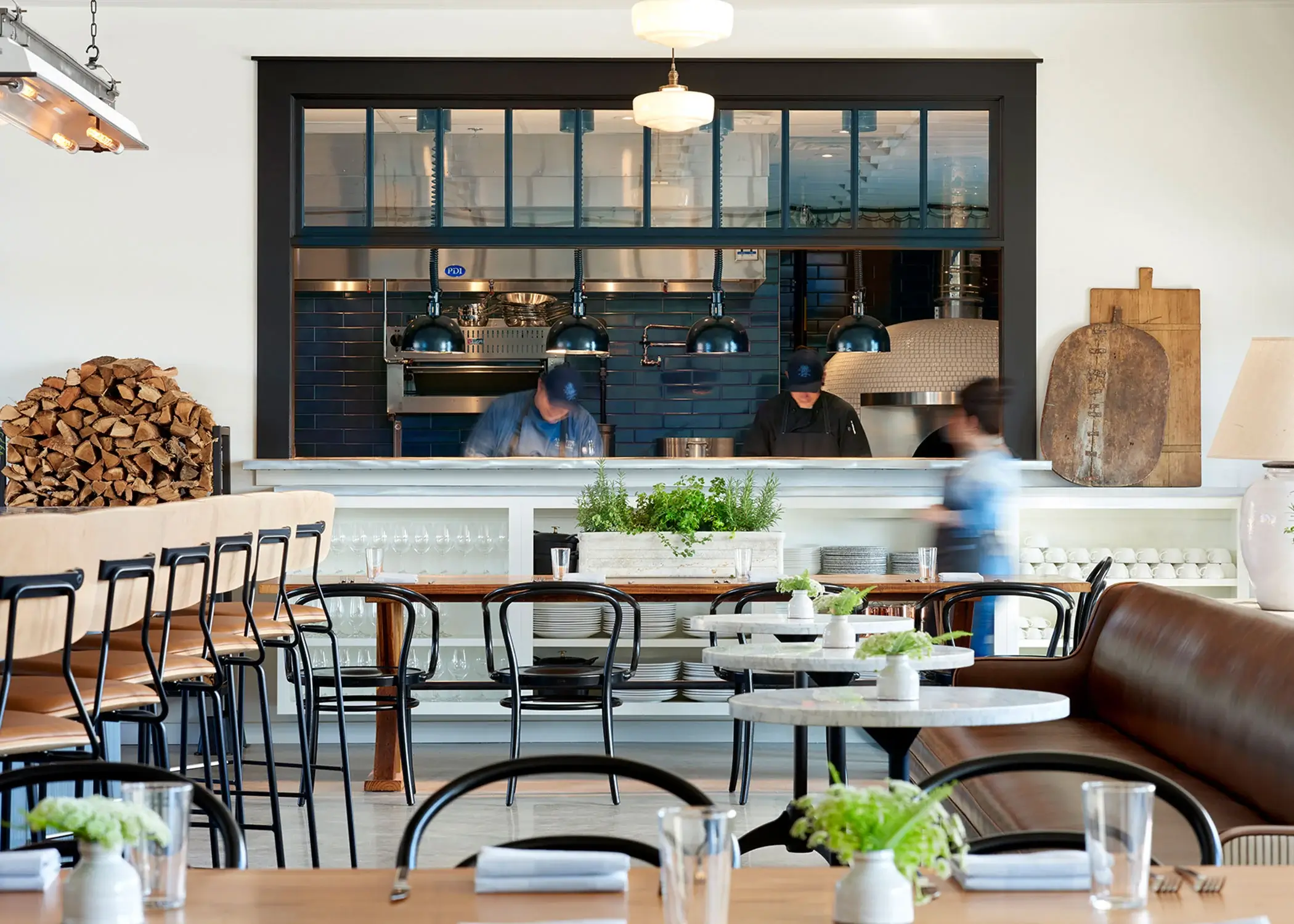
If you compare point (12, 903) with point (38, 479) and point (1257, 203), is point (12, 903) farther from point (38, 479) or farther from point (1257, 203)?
point (1257, 203)

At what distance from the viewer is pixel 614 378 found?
33.3 ft

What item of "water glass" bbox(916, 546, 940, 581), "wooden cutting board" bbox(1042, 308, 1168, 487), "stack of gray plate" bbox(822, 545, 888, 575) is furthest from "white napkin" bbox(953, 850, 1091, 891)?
"wooden cutting board" bbox(1042, 308, 1168, 487)

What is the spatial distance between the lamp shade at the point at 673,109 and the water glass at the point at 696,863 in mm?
4508

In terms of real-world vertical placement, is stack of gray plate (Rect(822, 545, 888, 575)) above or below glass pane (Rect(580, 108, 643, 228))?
below

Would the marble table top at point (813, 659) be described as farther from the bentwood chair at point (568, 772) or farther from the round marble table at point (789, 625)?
the bentwood chair at point (568, 772)

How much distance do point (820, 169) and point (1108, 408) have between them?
188 cm

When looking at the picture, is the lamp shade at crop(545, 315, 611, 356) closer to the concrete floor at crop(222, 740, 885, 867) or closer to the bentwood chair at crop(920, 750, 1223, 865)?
the concrete floor at crop(222, 740, 885, 867)

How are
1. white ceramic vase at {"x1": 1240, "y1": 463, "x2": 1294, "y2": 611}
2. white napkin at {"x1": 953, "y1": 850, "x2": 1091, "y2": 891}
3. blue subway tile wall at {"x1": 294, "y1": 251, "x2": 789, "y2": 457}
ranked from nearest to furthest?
white napkin at {"x1": 953, "y1": 850, "x2": 1091, "y2": 891} < white ceramic vase at {"x1": 1240, "y1": 463, "x2": 1294, "y2": 611} < blue subway tile wall at {"x1": 294, "y1": 251, "x2": 789, "y2": 457}

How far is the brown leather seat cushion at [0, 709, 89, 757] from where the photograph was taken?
2.76 meters

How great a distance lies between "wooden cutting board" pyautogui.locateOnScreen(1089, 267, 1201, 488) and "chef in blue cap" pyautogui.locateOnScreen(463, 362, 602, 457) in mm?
2741

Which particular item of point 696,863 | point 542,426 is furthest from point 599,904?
point 542,426

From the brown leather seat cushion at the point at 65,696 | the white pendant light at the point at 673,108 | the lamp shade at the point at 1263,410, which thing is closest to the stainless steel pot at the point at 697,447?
the white pendant light at the point at 673,108

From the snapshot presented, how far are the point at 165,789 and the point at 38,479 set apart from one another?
19.5 feet

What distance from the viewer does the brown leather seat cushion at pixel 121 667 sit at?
3609mm
